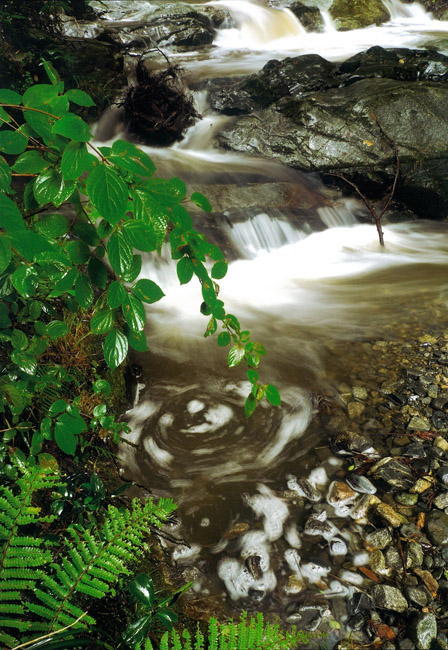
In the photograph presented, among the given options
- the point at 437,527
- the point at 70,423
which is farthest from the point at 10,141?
the point at 437,527

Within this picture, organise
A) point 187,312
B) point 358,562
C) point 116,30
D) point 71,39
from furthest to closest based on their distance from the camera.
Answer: point 116,30 → point 71,39 → point 187,312 → point 358,562

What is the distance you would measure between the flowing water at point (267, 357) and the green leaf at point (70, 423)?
1.16 m

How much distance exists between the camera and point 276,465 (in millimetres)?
3092

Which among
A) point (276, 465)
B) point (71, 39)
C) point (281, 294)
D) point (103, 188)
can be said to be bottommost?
point (281, 294)

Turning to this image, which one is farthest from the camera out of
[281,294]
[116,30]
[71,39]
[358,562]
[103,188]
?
[116,30]

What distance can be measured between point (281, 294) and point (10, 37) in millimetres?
7509

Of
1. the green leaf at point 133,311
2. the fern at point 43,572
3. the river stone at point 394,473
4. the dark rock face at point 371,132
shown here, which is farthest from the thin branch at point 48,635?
the dark rock face at point 371,132

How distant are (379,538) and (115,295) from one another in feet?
7.12

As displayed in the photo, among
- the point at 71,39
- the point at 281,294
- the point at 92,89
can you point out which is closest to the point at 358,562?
the point at 281,294

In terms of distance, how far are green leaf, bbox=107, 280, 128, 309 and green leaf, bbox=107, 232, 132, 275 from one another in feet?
0.38

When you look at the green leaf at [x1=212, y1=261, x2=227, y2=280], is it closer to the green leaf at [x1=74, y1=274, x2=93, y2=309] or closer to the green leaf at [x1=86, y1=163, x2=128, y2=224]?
the green leaf at [x1=74, y1=274, x2=93, y2=309]

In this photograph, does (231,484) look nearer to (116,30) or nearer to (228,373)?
(228,373)

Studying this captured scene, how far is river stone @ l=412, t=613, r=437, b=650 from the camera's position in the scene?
1984 millimetres

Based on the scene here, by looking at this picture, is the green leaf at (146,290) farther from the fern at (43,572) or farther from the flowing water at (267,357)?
the flowing water at (267,357)
